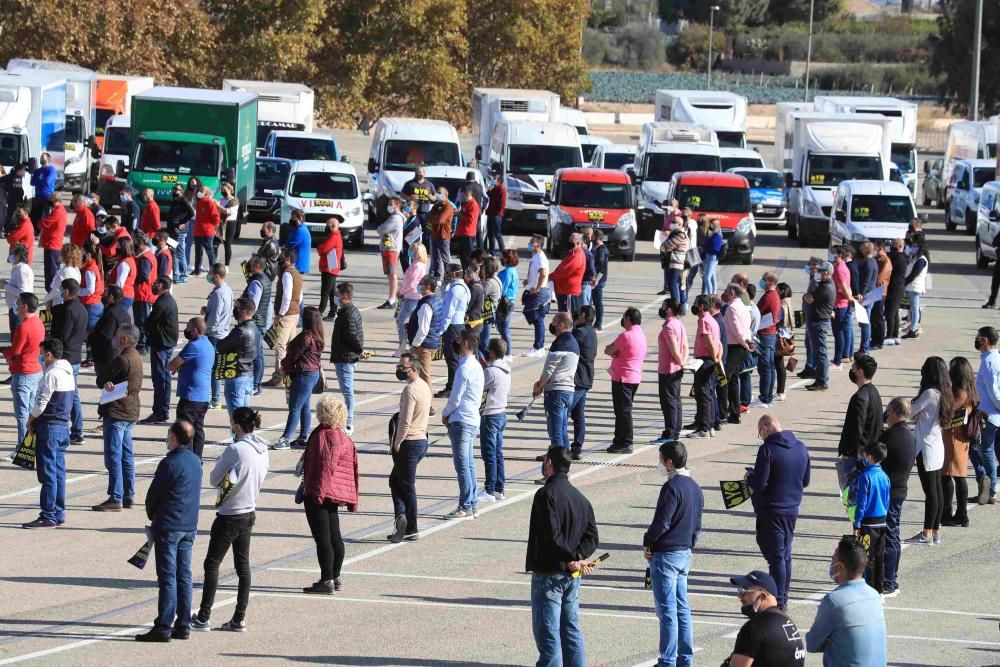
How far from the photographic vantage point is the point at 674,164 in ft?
132

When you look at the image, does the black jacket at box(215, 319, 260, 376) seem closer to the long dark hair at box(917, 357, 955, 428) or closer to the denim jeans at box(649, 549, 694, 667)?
the long dark hair at box(917, 357, 955, 428)

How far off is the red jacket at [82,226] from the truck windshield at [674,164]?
16.7 m

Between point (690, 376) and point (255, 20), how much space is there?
3834 cm

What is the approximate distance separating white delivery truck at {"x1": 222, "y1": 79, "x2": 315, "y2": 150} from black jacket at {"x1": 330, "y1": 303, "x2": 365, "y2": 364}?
93.9 ft

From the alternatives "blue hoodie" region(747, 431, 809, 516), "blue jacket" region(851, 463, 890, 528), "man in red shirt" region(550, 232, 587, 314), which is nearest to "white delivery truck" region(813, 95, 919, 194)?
"man in red shirt" region(550, 232, 587, 314)

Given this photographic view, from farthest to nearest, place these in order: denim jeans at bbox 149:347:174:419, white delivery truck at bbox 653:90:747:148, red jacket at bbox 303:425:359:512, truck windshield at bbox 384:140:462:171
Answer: white delivery truck at bbox 653:90:747:148
truck windshield at bbox 384:140:462:171
denim jeans at bbox 149:347:174:419
red jacket at bbox 303:425:359:512

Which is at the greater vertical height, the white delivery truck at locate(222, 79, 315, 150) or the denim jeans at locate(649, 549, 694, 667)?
the white delivery truck at locate(222, 79, 315, 150)

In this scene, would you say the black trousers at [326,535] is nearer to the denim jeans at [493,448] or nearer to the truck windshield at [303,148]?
the denim jeans at [493,448]

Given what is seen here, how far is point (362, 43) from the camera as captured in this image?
61.0 m

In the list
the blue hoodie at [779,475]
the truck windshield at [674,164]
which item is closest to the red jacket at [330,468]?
the blue hoodie at [779,475]

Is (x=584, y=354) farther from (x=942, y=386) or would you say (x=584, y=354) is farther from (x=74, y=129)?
(x=74, y=129)

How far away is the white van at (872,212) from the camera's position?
3481cm

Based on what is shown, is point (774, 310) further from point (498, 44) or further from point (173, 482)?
point (498, 44)

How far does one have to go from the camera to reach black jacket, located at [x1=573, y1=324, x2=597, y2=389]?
17.5 meters
